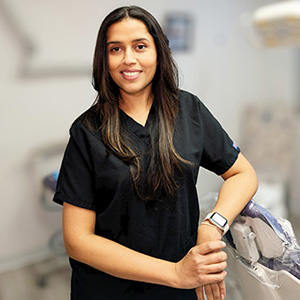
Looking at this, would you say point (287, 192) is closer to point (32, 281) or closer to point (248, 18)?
point (248, 18)

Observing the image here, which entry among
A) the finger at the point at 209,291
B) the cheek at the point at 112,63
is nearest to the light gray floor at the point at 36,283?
the finger at the point at 209,291

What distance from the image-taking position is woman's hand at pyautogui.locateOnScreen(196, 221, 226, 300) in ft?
2.98

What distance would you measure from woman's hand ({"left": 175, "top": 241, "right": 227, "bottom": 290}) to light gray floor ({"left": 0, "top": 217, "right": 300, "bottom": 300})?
1.35 meters

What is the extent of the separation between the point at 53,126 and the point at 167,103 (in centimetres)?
126

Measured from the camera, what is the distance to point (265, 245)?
972mm

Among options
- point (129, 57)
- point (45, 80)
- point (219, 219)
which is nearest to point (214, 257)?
point (219, 219)

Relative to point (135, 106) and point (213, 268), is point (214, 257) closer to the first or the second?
point (213, 268)

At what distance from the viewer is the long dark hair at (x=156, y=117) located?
89 cm

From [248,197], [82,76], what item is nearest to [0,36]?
[82,76]

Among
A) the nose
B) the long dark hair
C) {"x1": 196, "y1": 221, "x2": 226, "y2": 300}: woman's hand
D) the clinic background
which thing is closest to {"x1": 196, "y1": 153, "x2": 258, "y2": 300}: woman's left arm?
{"x1": 196, "y1": 221, "x2": 226, "y2": 300}: woman's hand

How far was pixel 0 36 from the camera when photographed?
1848 millimetres

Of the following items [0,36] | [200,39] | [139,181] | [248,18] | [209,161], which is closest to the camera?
[139,181]

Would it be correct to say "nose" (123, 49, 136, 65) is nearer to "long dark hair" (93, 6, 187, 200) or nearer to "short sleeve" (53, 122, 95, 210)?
"long dark hair" (93, 6, 187, 200)

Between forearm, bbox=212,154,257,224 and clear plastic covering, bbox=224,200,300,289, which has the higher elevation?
forearm, bbox=212,154,257,224
